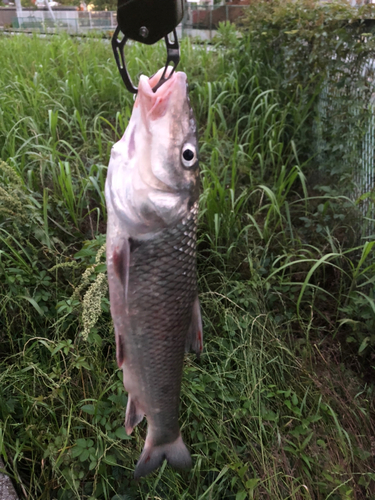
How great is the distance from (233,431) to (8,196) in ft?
6.25

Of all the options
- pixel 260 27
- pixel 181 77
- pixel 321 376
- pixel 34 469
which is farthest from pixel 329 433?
pixel 260 27

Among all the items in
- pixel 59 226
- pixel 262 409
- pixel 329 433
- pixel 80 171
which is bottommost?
pixel 329 433

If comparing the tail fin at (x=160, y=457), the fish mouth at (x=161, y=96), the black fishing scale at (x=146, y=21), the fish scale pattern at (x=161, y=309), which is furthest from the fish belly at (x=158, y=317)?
the black fishing scale at (x=146, y=21)

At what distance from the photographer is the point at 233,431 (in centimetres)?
206

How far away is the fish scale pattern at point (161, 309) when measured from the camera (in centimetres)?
107

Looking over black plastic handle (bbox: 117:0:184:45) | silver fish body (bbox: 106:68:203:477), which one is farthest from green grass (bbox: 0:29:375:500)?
black plastic handle (bbox: 117:0:184:45)

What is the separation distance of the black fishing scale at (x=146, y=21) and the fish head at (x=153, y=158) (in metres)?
0.10

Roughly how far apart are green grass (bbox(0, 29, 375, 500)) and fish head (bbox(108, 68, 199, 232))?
75 cm

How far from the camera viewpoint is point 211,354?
2297mm

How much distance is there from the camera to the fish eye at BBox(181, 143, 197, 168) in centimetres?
106

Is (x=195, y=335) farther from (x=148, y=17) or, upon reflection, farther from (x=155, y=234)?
(x=148, y=17)

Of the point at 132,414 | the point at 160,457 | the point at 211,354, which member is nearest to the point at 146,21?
the point at 132,414

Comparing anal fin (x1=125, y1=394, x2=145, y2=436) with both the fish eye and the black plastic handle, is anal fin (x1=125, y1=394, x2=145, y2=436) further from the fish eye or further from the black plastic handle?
the black plastic handle

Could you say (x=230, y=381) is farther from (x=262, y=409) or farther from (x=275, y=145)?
(x=275, y=145)
